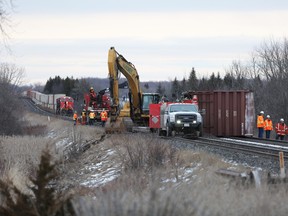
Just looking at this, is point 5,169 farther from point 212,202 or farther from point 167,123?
point 167,123

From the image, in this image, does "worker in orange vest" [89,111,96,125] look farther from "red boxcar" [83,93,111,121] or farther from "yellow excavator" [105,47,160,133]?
"yellow excavator" [105,47,160,133]

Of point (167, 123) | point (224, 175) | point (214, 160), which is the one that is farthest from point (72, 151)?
point (224, 175)

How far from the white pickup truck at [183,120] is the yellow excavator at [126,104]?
382 centimetres

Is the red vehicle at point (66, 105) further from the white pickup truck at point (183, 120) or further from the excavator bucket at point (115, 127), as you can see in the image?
the white pickup truck at point (183, 120)

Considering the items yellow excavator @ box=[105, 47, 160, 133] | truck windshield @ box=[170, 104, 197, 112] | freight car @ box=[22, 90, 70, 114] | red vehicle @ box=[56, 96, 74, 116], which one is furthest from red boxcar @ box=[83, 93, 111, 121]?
freight car @ box=[22, 90, 70, 114]

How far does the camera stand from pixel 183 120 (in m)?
32.4

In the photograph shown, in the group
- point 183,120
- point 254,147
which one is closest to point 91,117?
point 183,120

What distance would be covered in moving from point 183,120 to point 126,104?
12398mm

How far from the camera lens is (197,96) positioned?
37.5 metres

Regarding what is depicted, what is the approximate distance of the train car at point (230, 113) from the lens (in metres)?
36.2

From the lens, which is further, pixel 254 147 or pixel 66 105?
pixel 66 105

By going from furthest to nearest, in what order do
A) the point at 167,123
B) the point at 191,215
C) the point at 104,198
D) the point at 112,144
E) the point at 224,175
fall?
the point at 167,123 < the point at 112,144 < the point at 224,175 < the point at 104,198 < the point at 191,215

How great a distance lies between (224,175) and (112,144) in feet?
55.9

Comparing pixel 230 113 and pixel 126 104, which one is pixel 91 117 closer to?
pixel 126 104
